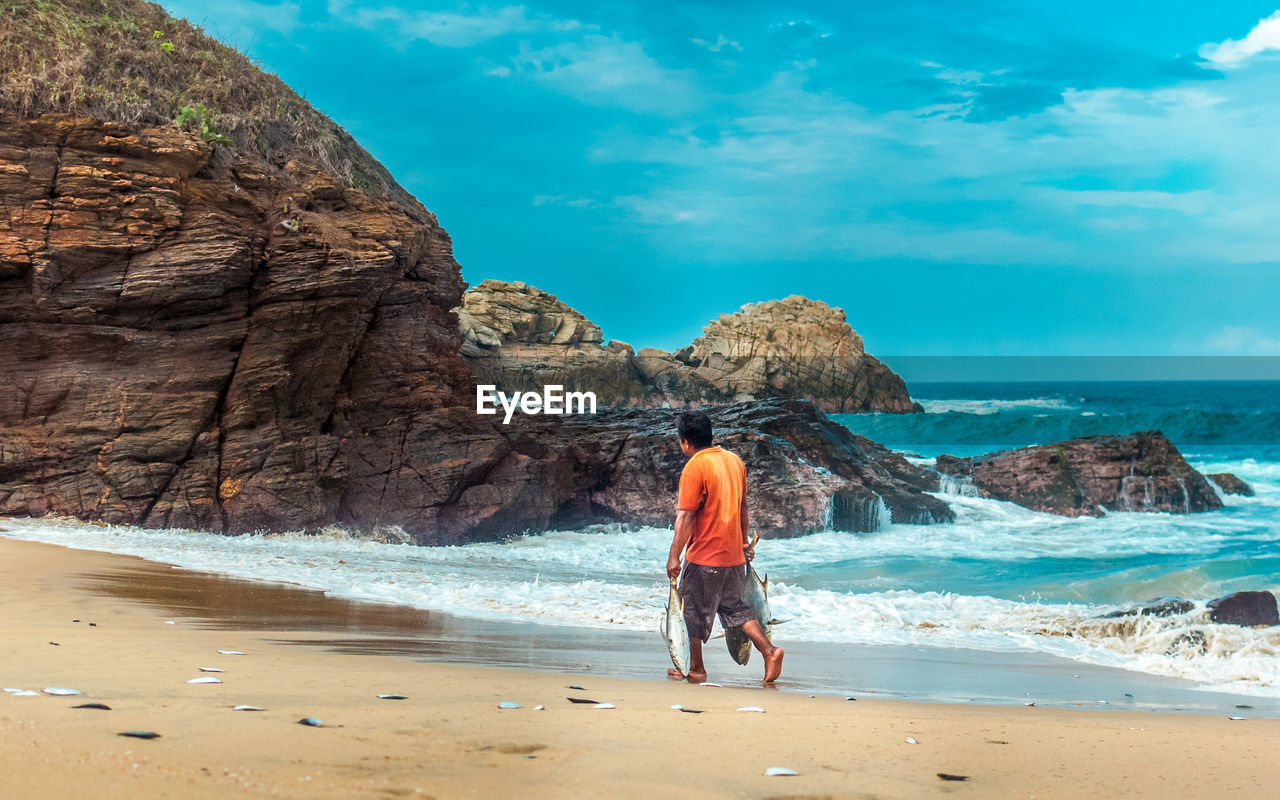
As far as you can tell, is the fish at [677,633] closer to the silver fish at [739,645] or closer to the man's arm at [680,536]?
the man's arm at [680,536]

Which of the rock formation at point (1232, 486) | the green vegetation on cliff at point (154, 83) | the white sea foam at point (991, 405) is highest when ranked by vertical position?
the white sea foam at point (991, 405)

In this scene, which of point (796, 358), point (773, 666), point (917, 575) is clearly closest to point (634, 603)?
point (773, 666)

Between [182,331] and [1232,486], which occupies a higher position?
[182,331]

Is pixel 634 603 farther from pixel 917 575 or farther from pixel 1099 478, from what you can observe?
pixel 1099 478

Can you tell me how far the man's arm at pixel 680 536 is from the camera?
556 centimetres

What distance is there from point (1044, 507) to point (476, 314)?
135 feet

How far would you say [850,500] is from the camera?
17438 millimetres

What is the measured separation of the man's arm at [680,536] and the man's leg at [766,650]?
0.53 meters

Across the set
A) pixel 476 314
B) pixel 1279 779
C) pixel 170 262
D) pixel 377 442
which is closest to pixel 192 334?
pixel 170 262

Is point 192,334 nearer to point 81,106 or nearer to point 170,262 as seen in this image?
point 170,262

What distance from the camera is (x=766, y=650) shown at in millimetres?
5613

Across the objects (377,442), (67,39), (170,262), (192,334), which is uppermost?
(67,39)

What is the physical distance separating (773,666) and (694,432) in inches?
55.4

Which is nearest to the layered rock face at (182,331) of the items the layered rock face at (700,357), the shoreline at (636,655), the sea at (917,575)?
the sea at (917,575)
